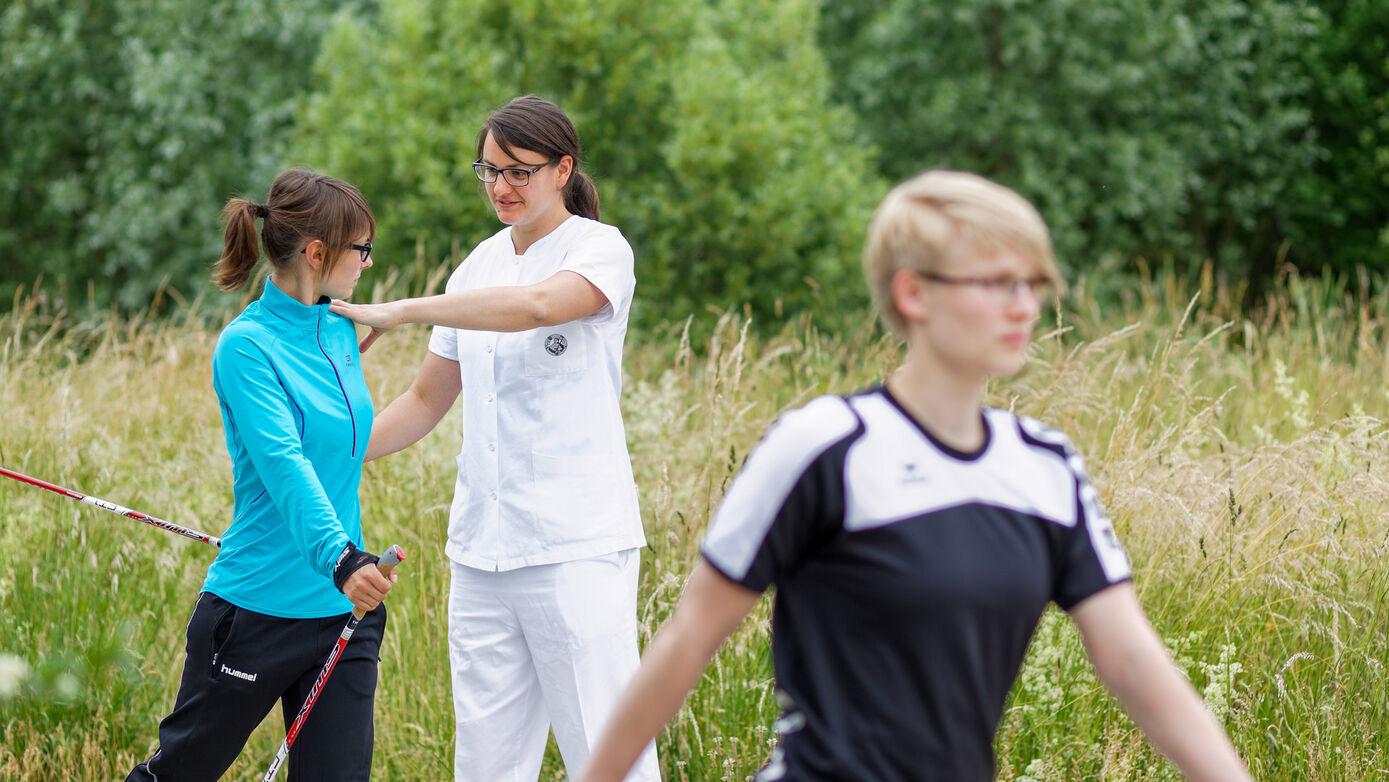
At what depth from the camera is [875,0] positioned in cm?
2080

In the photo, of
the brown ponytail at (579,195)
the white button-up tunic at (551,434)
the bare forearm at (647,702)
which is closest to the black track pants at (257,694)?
the white button-up tunic at (551,434)

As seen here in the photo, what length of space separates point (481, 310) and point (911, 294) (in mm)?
1475

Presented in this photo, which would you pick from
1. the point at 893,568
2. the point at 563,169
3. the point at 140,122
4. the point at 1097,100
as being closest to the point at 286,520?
the point at 563,169

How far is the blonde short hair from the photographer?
65.1 inches

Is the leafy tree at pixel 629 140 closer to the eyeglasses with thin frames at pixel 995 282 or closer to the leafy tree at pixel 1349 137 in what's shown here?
the leafy tree at pixel 1349 137

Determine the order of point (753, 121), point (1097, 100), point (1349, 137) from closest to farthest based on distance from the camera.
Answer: point (753, 121), point (1097, 100), point (1349, 137)

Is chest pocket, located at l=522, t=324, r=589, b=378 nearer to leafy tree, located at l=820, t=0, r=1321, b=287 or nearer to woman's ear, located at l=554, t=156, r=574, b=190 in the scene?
woman's ear, located at l=554, t=156, r=574, b=190

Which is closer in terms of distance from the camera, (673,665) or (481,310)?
(673,665)

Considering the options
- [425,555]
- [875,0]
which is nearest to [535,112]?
[425,555]

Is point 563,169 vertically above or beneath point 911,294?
above

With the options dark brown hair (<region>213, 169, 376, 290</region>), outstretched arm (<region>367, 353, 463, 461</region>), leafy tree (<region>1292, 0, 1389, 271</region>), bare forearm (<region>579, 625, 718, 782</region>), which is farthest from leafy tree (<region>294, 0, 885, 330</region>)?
bare forearm (<region>579, 625, 718, 782</region>)

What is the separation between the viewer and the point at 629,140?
13.6 m

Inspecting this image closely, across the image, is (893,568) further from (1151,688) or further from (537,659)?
(537,659)

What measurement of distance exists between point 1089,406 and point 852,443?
163 inches
